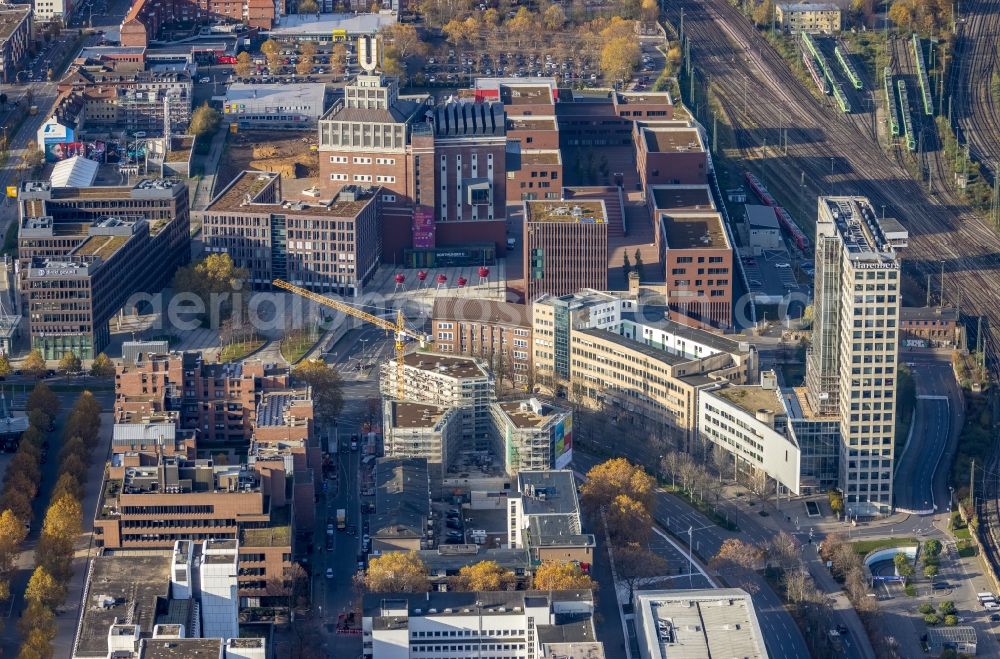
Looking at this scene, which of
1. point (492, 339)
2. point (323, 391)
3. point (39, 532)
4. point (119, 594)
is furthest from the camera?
point (492, 339)

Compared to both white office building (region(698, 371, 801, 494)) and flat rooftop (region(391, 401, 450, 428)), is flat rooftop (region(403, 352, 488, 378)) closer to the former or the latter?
flat rooftop (region(391, 401, 450, 428))

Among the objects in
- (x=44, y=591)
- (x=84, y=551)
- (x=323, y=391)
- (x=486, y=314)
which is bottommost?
(x=84, y=551)

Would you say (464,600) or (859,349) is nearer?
(464,600)

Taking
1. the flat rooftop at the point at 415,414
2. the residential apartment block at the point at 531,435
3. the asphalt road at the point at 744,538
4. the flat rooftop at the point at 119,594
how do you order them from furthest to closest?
the flat rooftop at the point at 415,414
the residential apartment block at the point at 531,435
the asphalt road at the point at 744,538
the flat rooftop at the point at 119,594

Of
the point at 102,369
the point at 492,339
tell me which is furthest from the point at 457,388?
the point at 102,369

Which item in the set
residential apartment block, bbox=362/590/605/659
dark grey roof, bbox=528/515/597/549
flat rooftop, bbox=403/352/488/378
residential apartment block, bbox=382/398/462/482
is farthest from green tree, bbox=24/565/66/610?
flat rooftop, bbox=403/352/488/378

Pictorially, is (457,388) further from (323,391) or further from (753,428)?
(753,428)

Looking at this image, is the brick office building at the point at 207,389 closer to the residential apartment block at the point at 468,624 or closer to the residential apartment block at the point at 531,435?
the residential apartment block at the point at 531,435

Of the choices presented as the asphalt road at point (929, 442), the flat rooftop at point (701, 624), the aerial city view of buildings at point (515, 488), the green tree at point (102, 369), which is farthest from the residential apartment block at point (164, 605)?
the asphalt road at point (929, 442)
